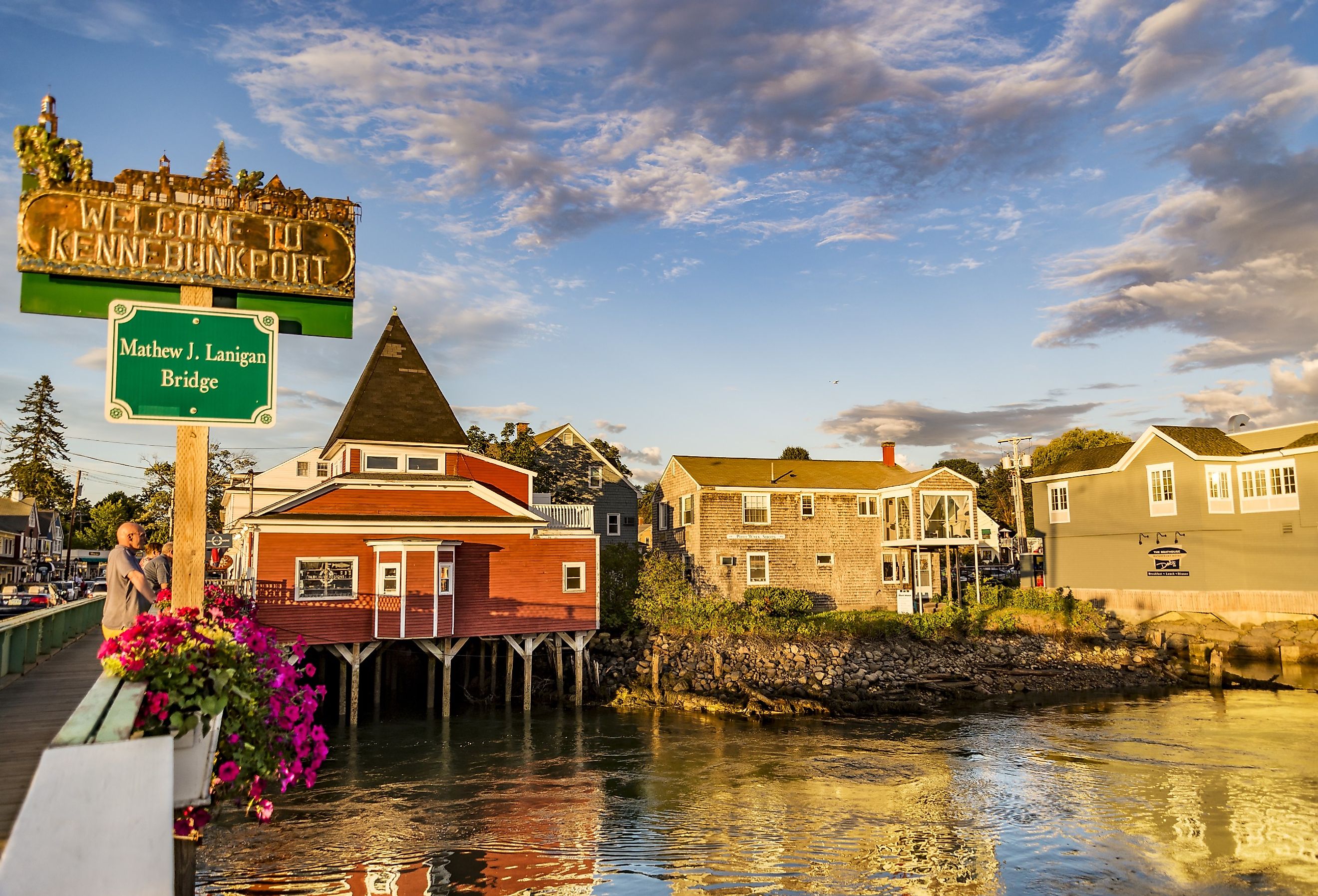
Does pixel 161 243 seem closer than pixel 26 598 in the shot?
Yes

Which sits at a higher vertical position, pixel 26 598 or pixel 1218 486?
pixel 1218 486

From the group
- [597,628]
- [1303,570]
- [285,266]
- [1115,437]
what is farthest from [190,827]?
[1115,437]

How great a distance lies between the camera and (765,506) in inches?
1635

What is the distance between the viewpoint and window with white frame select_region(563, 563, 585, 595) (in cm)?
3103

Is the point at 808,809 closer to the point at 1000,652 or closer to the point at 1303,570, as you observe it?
the point at 1000,652

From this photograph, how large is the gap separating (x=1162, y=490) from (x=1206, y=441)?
9.70 ft

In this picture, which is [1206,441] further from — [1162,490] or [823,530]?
[823,530]

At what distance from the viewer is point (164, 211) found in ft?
23.5

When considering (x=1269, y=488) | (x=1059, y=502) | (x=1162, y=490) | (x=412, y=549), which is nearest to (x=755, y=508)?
(x=1059, y=502)

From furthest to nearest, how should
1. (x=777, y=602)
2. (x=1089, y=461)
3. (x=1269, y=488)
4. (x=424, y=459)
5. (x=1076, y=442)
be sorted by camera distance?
(x=1076, y=442)
(x=1089, y=461)
(x=777, y=602)
(x=1269, y=488)
(x=424, y=459)

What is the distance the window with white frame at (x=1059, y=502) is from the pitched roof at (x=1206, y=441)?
615 cm

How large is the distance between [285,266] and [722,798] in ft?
49.9

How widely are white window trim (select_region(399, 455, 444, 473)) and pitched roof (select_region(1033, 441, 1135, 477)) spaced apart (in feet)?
108

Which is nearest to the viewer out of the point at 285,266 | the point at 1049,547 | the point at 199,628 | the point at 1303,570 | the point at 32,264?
the point at 199,628
